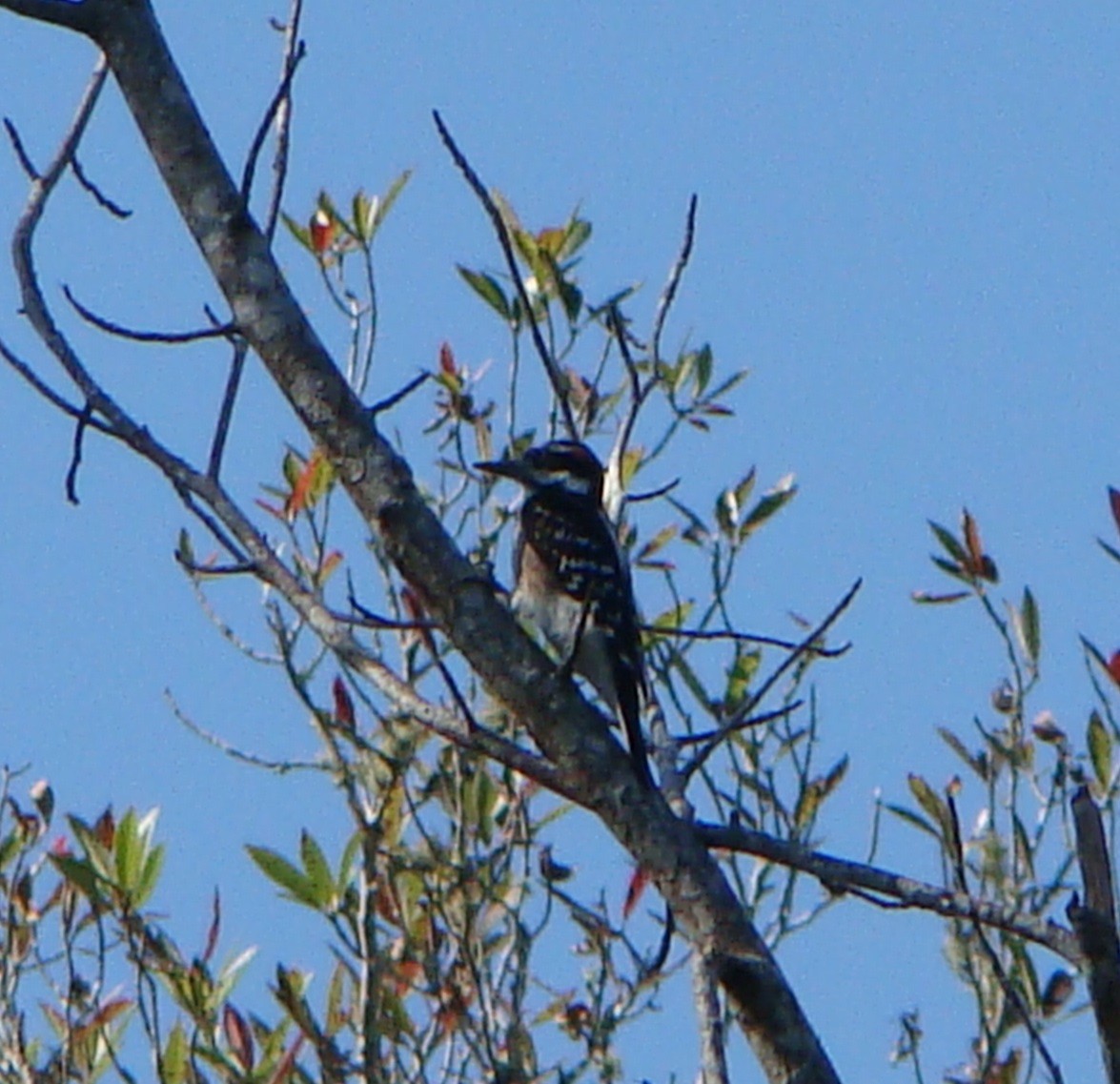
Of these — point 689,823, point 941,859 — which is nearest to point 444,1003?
point 941,859

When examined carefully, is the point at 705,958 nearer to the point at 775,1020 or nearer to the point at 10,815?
the point at 775,1020

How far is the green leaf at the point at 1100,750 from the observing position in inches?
193

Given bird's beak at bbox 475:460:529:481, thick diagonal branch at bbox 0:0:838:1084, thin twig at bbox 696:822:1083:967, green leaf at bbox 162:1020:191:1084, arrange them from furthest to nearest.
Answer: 1. bird's beak at bbox 475:460:529:481
2. green leaf at bbox 162:1020:191:1084
3. thick diagonal branch at bbox 0:0:838:1084
4. thin twig at bbox 696:822:1083:967

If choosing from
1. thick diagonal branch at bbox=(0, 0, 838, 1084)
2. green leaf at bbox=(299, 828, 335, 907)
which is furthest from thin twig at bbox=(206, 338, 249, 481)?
green leaf at bbox=(299, 828, 335, 907)

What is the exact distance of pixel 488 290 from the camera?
5707 millimetres

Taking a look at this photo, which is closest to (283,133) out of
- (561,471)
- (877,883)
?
(877,883)

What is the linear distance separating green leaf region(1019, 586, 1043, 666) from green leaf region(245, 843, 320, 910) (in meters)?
1.65

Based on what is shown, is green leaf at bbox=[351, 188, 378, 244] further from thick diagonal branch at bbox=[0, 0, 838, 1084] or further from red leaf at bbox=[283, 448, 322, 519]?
thick diagonal branch at bbox=[0, 0, 838, 1084]

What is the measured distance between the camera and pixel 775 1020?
3.33m

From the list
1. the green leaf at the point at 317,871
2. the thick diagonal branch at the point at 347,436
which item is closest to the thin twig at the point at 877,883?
the thick diagonal branch at the point at 347,436

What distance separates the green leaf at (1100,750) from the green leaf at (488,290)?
171cm

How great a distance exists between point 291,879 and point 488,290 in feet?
5.15

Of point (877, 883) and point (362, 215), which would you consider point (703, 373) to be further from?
point (877, 883)

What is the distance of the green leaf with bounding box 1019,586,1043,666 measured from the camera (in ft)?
17.2
